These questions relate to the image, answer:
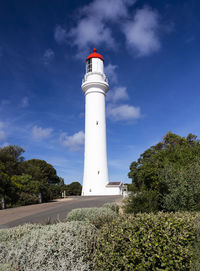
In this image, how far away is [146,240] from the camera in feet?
12.4

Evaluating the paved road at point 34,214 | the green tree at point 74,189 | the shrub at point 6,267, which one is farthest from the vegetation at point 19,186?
the green tree at point 74,189

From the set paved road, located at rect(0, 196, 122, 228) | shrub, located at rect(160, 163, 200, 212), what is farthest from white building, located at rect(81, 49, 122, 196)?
shrub, located at rect(160, 163, 200, 212)

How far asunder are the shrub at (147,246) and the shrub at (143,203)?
13.4 ft

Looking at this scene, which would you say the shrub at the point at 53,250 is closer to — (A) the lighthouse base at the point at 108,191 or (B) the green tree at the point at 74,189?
(A) the lighthouse base at the point at 108,191

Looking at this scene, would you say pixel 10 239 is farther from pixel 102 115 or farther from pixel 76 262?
pixel 102 115

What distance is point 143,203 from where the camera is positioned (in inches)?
331

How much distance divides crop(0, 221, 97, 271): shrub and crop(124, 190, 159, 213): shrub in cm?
392

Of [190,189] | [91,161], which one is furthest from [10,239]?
[91,161]

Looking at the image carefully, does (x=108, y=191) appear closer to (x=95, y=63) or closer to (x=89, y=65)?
(x=95, y=63)

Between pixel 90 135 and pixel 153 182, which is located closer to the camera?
pixel 153 182

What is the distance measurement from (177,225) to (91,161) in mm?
21609

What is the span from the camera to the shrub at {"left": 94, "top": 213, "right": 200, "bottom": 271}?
3.68 meters

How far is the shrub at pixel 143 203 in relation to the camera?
8.12 m

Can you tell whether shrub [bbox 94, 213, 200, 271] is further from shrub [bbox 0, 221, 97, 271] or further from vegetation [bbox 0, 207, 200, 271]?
shrub [bbox 0, 221, 97, 271]
